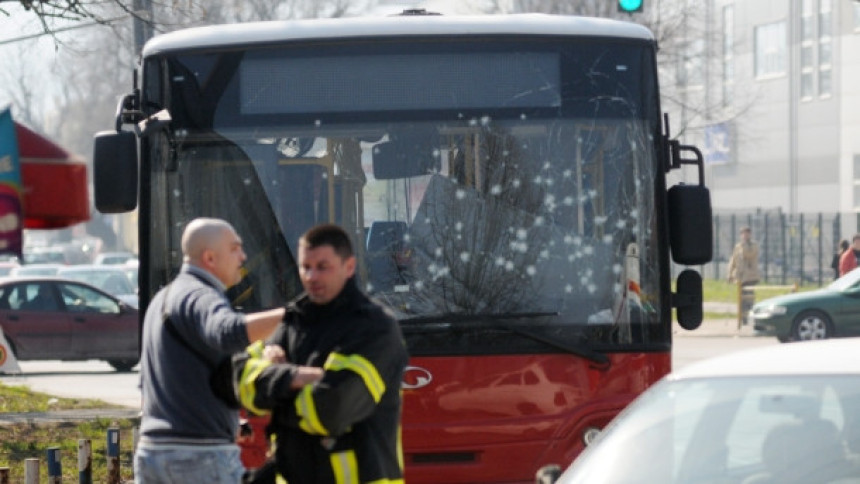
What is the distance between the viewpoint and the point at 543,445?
816 cm

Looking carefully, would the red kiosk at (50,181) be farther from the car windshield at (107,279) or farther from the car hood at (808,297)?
the car windshield at (107,279)

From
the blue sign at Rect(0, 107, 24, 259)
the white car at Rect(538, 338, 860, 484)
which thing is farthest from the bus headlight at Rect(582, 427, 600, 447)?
the blue sign at Rect(0, 107, 24, 259)

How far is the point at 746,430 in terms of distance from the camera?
5566 mm

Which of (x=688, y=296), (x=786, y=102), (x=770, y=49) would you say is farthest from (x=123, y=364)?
(x=770, y=49)

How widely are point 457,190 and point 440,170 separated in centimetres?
13

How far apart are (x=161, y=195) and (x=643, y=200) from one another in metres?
2.34

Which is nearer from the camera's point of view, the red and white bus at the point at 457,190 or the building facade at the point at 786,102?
the red and white bus at the point at 457,190

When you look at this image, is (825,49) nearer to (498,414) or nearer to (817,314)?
(817,314)

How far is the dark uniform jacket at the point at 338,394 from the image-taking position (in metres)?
5.51

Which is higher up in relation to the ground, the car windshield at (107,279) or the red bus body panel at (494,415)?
the red bus body panel at (494,415)

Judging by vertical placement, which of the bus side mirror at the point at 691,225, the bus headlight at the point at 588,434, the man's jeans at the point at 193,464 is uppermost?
the bus side mirror at the point at 691,225

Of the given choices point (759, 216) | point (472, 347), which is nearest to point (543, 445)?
point (472, 347)

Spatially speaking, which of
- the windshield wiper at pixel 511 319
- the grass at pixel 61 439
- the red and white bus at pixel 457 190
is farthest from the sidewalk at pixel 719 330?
the windshield wiper at pixel 511 319

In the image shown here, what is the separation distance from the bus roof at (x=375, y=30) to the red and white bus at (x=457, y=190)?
0.01 meters
